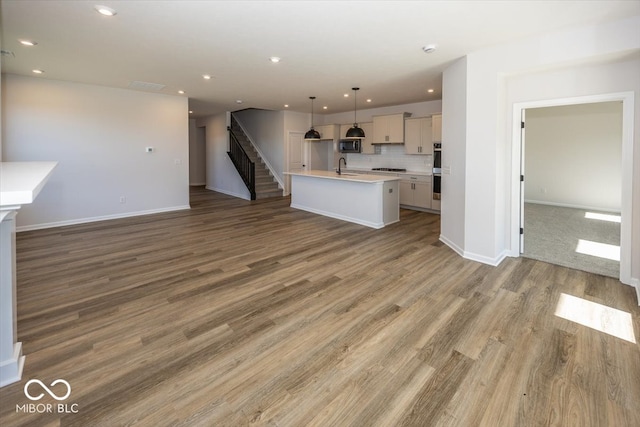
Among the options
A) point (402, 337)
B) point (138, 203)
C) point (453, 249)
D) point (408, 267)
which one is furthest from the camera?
point (138, 203)

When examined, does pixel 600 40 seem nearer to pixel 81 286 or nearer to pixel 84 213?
pixel 81 286

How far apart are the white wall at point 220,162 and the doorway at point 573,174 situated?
7797 millimetres

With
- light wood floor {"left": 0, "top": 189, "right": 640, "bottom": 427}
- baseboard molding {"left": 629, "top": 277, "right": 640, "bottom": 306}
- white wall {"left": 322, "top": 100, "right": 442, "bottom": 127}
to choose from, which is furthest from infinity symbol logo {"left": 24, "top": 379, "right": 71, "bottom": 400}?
white wall {"left": 322, "top": 100, "right": 442, "bottom": 127}

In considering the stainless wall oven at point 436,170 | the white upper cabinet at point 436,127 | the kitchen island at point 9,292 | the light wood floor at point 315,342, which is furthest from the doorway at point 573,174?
the kitchen island at point 9,292

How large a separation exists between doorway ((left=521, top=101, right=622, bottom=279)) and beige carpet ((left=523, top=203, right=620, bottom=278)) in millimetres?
14

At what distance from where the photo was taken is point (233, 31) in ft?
11.6

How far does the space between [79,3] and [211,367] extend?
139 inches

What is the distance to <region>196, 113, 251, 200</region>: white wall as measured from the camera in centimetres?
1006

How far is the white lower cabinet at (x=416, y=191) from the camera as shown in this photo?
7688 mm

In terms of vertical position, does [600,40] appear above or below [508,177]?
above

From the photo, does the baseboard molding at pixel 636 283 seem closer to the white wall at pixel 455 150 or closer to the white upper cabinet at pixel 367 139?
the white wall at pixel 455 150

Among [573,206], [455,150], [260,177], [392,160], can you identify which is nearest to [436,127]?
[392,160]

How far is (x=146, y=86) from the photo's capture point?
20.7 feet

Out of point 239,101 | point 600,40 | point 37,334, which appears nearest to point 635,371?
point 600,40
